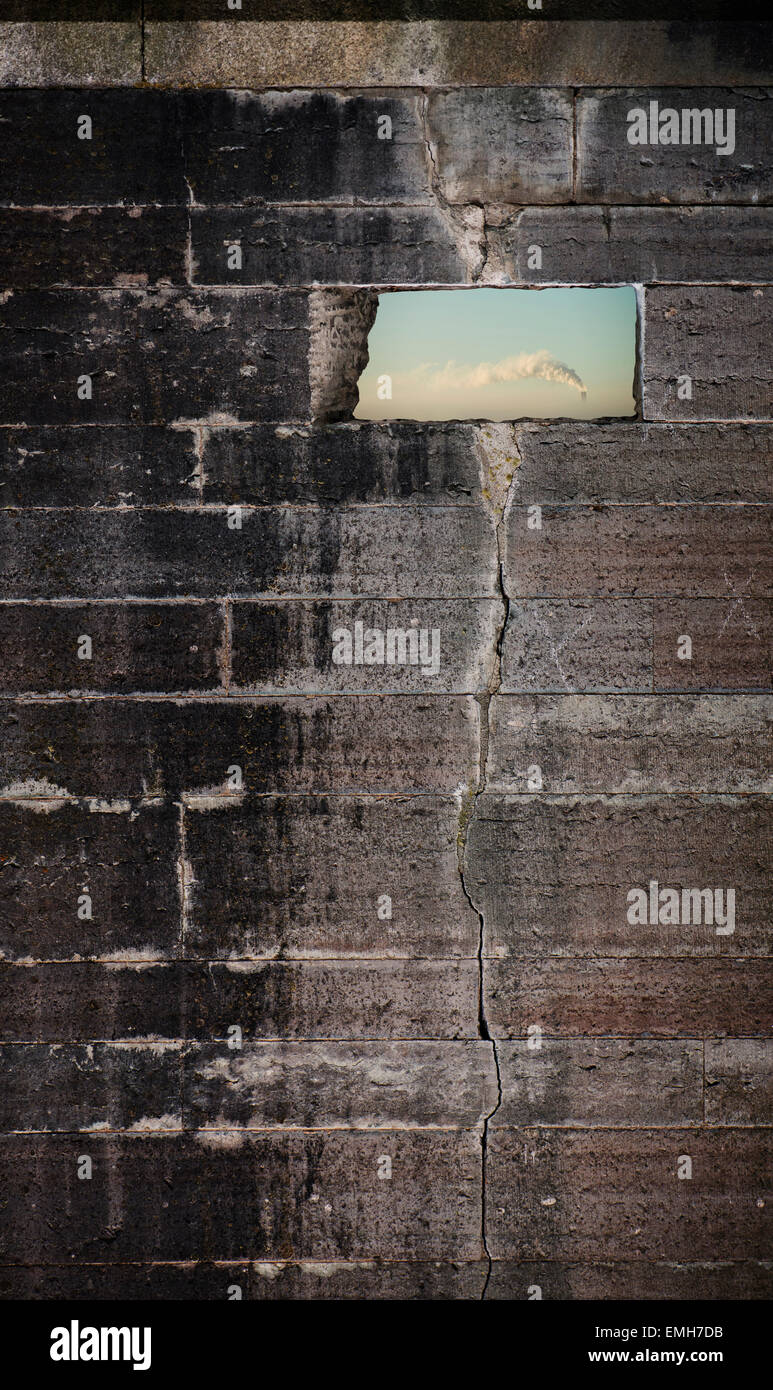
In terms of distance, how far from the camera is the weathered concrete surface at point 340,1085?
11.6ft

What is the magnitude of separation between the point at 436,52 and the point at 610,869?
3.18 m

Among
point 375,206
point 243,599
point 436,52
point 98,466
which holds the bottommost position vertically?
point 243,599

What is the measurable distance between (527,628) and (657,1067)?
5.80 ft

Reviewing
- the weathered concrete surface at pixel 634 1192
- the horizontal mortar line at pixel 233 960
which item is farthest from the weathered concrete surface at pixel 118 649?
the weathered concrete surface at pixel 634 1192

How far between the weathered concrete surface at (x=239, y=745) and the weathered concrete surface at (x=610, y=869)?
307 mm

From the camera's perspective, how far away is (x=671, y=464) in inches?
140

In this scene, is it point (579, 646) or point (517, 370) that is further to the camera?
point (517, 370)

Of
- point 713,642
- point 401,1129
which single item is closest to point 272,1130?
point 401,1129

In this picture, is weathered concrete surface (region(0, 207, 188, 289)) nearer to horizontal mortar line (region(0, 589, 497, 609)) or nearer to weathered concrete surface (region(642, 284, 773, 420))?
horizontal mortar line (region(0, 589, 497, 609))

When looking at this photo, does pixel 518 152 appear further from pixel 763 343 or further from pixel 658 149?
pixel 763 343

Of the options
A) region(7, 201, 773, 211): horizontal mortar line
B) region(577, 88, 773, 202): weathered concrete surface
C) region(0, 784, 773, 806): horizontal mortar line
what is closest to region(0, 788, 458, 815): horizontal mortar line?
region(0, 784, 773, 806): horizontal mortar line

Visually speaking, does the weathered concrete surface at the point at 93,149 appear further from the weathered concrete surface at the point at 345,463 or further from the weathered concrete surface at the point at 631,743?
the weathered concrete surface at the point at 631,743

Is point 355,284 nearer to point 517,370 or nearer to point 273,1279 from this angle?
point 517,370

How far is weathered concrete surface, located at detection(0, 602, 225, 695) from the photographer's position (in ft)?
11.7
